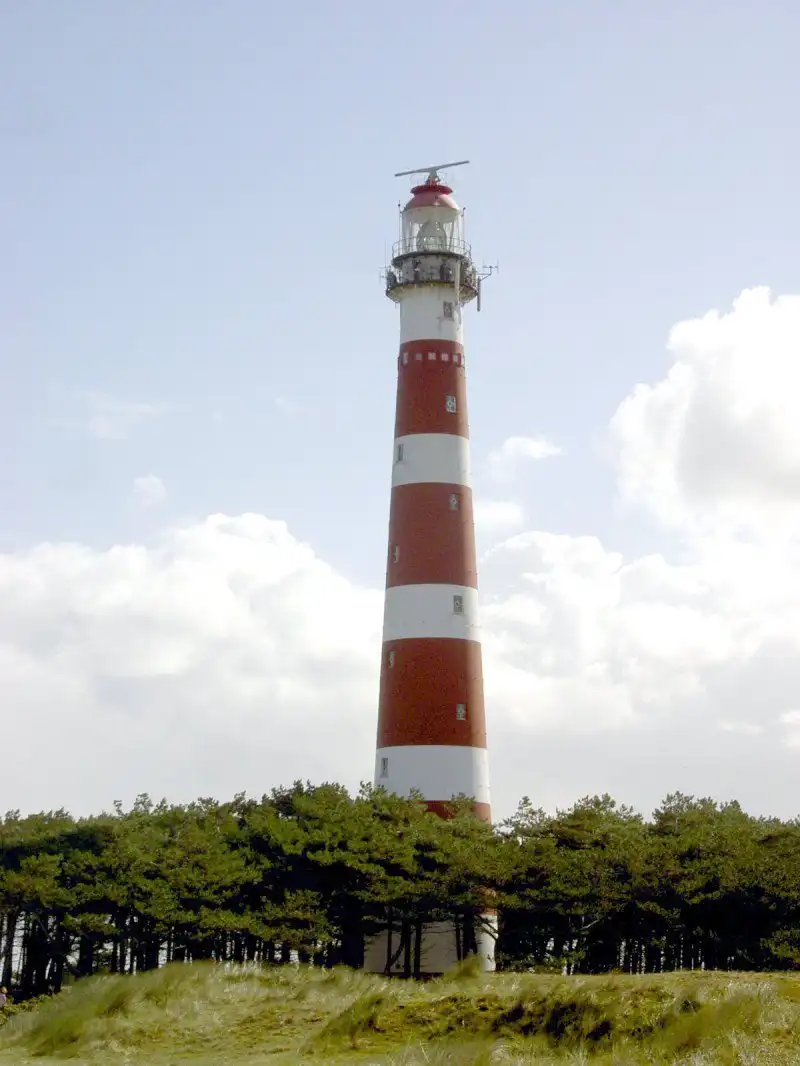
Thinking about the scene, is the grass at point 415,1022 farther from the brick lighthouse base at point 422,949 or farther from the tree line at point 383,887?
the brick lighthouse base at point 422,949

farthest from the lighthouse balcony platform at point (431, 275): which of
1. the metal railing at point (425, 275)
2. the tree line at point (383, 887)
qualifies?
the tree line at point (383, 887)

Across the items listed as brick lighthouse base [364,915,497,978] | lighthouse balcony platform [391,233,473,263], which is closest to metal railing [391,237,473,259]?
lighthouse balcony platform [391,233,473,263]

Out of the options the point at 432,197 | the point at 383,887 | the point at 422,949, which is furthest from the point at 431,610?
the point at 432,197

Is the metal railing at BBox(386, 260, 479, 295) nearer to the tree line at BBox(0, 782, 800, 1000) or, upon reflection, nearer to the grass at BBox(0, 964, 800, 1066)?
the tree line at BBox(0, 782, 800, 1000)

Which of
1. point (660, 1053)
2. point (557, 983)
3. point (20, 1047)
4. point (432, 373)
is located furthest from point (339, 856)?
point (660, 1053)

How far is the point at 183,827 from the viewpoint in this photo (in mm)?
54750

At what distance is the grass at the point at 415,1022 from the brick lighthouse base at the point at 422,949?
2091 cm

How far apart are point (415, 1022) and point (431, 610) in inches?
1198

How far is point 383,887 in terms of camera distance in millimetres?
50156

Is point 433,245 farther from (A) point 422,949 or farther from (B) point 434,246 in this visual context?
(A) point 422,949

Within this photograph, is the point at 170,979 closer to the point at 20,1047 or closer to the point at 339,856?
the point at 20,1047

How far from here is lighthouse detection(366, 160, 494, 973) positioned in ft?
176

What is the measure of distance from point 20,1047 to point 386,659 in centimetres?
2861

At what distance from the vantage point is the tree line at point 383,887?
46.7 metres
